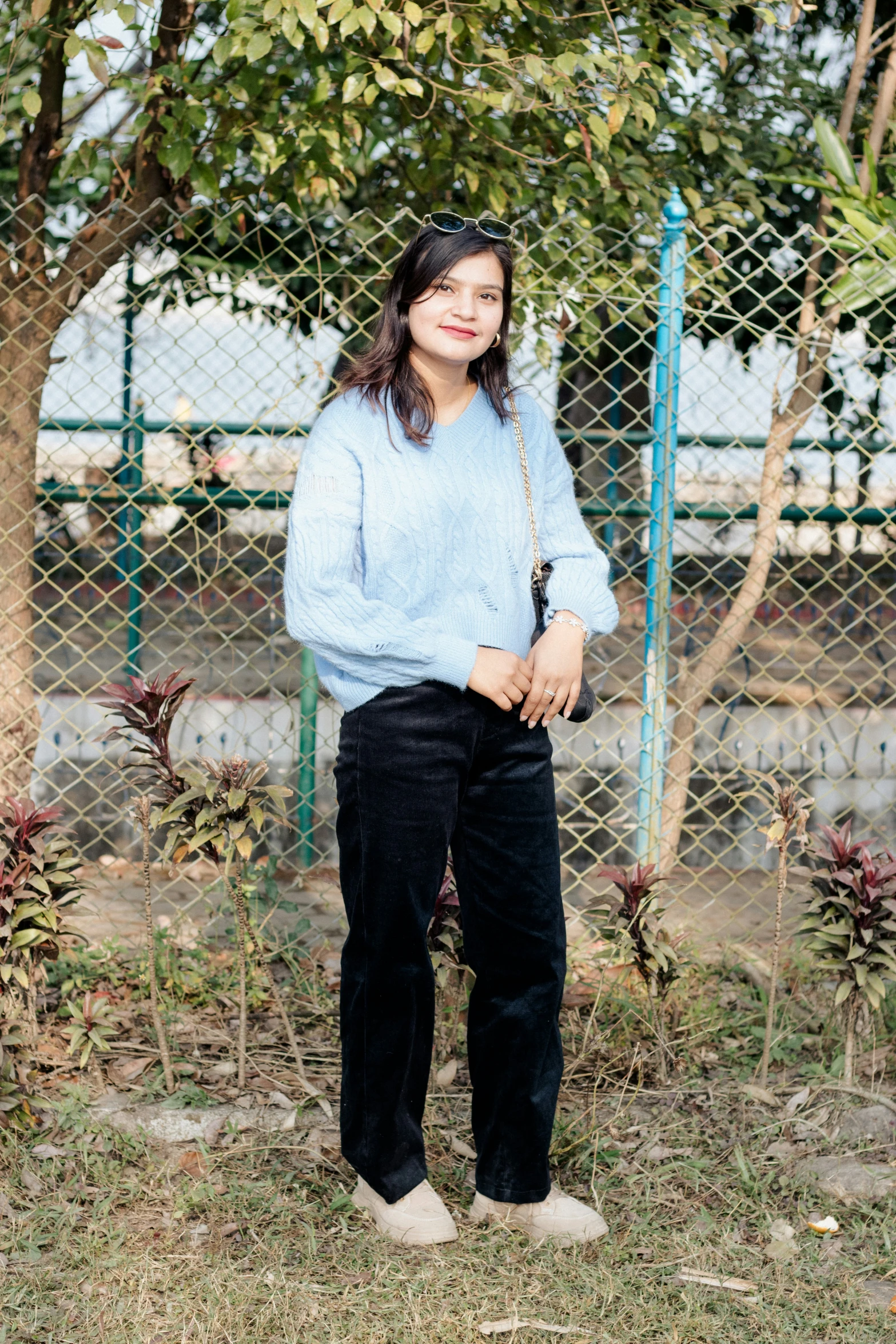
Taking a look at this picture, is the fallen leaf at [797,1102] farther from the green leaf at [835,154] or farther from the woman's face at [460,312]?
the green leaf at [835,154]

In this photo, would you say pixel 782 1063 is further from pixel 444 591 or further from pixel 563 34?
pixel 563 34

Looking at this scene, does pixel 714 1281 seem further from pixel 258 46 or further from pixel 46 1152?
pixel 258 46

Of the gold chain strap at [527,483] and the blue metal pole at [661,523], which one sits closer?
the gold chain strap at [527,483]

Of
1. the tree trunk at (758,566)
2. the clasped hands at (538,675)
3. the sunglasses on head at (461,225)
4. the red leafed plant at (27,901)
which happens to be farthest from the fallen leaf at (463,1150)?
the sunglasses on head at (461,225)

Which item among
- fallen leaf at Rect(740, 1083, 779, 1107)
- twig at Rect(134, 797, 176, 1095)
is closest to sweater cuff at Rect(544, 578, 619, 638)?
twig at Rect(134, 797, 176, 1095)

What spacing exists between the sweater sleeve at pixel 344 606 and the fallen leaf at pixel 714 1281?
1172 mm

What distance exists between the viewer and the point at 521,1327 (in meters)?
2.13

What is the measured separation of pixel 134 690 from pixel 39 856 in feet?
1.43

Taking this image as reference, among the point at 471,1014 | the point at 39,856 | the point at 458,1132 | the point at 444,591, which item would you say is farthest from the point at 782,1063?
the point at 39,856

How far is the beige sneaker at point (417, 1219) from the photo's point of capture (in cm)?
233

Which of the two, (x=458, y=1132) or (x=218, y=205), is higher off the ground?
(x=218, y=205)

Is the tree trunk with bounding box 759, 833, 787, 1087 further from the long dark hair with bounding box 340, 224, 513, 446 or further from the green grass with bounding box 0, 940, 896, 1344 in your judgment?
the long dark hair with bounding box 340, 224, 513, 446

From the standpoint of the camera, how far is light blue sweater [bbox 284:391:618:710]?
2107 millimetres

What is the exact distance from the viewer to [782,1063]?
309 centimetres
